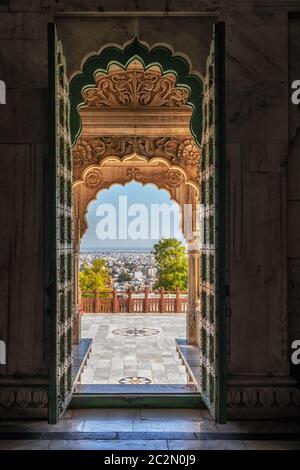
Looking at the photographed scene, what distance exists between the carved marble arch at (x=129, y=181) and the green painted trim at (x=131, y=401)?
521 centimetres

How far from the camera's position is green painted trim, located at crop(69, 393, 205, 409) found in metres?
3.83

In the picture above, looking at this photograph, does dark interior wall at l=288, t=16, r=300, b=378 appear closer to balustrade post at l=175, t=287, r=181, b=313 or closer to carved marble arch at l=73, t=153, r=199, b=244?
carved marble arch at l=73, t=153, r=199, b=244

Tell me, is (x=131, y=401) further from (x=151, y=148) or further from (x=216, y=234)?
(x=151, y=148)

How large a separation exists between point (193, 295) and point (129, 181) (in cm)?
278

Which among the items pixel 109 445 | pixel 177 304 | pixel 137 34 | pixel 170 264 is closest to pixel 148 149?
pixel 137 34

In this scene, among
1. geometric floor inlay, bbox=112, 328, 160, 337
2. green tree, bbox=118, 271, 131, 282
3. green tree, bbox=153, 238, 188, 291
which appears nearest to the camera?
geometric floor inlay, bbox=112, 328, 160, 337

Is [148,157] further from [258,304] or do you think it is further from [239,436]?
[239,436]

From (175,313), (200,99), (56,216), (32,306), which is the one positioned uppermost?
(200,99)

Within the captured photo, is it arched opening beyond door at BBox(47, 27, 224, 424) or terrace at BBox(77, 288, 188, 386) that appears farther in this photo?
terrace at BBox(77, 288, 188, 386)

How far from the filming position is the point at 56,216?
3.33 meters

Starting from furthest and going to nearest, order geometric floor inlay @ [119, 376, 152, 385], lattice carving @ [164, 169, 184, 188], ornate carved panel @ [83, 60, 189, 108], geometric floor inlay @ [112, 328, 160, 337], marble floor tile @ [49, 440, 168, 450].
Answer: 1. geometric floor inlay @ [112, 328, 160, 337]
2. lattice carving @ [164, 169, 184, 188]
3. geometric floor inlay @ [119, 376, 152, 385]
4. ornate carved panel @ [83, 60, 189, 108]
5. marble floor tile @ [49, 440, 168, 450]

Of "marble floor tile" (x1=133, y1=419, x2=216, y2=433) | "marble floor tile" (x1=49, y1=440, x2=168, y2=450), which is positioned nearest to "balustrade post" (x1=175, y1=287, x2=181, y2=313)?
"marble floor tile" (x1=133, y1=419, x2=216, y2=433)
